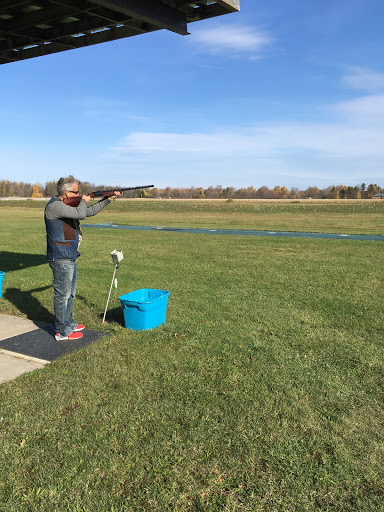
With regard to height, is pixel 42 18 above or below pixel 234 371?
above

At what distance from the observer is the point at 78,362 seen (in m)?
5.04

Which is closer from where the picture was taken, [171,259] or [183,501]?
[183,501]

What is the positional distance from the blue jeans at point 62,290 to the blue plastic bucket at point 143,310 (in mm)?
806

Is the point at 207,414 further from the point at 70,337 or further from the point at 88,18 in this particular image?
the point at 88,18

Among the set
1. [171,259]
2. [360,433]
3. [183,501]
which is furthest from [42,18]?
[171,259]

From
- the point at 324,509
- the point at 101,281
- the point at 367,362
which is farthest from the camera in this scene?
the point at 101,281

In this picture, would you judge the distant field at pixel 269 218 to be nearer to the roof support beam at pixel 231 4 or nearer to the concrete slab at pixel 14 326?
the roof support beam at pixel 231 4

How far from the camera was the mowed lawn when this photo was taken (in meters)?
2.91

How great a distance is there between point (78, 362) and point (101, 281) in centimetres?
539

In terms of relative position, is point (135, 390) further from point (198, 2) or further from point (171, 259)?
point (171, 259)

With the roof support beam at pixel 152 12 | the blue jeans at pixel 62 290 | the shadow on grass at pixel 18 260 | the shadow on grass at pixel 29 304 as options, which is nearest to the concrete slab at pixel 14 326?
the shadow on grass at pixel 29 304

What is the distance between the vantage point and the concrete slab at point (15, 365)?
4.74m

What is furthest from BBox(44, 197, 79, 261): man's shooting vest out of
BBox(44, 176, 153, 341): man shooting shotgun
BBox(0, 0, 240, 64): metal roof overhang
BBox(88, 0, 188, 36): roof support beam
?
BBox(88, 0, 188, 36): roof support beam

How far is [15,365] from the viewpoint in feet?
16.4
